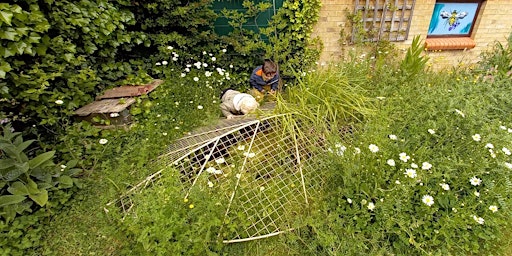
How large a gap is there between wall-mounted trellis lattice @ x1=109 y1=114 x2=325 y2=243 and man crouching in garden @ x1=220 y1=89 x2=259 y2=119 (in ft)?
0.64

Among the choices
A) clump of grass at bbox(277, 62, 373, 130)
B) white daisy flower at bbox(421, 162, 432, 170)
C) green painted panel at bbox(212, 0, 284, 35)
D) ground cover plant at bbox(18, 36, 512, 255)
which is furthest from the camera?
green painted panel at bbox(212, 0, 284, 35)

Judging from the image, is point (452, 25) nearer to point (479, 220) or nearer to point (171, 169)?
point (479, 220)

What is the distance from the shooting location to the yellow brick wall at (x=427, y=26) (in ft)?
13.1

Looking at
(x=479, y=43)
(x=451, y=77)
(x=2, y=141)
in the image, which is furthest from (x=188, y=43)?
(x=479, y=43)

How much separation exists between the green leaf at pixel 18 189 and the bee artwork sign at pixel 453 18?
582 cm

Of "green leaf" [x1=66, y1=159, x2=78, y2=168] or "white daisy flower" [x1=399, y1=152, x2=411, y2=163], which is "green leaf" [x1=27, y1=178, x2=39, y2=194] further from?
"white daisy flower" [x1=399, y1=152, x2=411, y2=163]

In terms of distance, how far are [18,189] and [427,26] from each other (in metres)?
5.61

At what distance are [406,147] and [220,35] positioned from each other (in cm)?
289

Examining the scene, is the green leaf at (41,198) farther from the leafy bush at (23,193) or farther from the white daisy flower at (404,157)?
the white daisy flower at (404,157)

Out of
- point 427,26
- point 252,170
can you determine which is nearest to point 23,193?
point 252,170

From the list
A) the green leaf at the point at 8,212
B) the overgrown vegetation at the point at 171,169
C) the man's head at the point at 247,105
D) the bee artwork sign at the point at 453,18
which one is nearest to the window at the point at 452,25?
the bee artwork sign at the point at 453,18

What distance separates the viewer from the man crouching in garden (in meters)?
2.79

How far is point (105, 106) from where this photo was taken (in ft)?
8.18

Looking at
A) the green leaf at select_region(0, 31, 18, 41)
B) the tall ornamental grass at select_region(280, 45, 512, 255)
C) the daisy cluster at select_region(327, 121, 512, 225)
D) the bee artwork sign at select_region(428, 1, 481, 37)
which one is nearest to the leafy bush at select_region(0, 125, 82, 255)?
the green leaf at select_region(0, 31, 18, 41)
